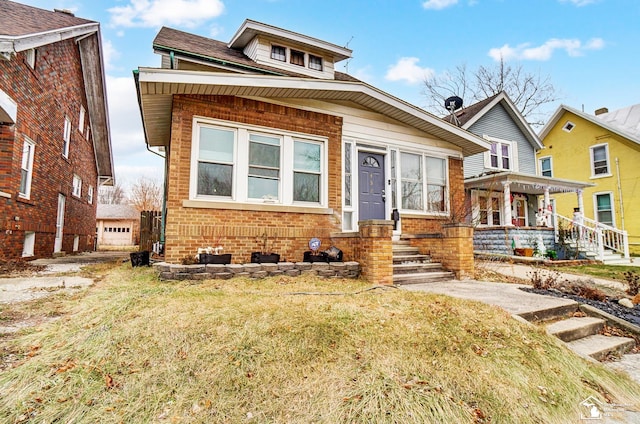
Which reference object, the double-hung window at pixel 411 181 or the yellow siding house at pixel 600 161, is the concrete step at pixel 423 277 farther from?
the yellow siding house at pixel 600 161

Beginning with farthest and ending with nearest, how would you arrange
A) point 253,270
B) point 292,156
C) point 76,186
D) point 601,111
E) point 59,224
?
point 601,111, point 76,186, point 59,224, point 292,156, point 253,270

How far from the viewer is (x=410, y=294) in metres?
4.80

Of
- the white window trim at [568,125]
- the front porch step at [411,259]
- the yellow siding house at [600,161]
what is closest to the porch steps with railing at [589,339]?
the front porch step at [411,259]

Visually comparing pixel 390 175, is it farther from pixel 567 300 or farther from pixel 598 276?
pixel 598 276

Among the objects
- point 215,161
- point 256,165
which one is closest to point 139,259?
point 215,161

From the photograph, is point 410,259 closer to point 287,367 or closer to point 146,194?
point 287,367

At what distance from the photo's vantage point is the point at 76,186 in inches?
529

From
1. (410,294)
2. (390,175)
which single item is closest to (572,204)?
(390,175)

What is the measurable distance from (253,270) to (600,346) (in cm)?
471

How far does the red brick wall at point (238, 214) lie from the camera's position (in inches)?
230

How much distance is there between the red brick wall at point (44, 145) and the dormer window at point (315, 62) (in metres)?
7.04

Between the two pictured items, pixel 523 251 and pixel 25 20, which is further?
pixel 523 251

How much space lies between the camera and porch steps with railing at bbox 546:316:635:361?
3.63 meters

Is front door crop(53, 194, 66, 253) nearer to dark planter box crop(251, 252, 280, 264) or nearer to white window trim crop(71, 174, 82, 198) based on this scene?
white window trim crop(71, 174, 82, 198)
